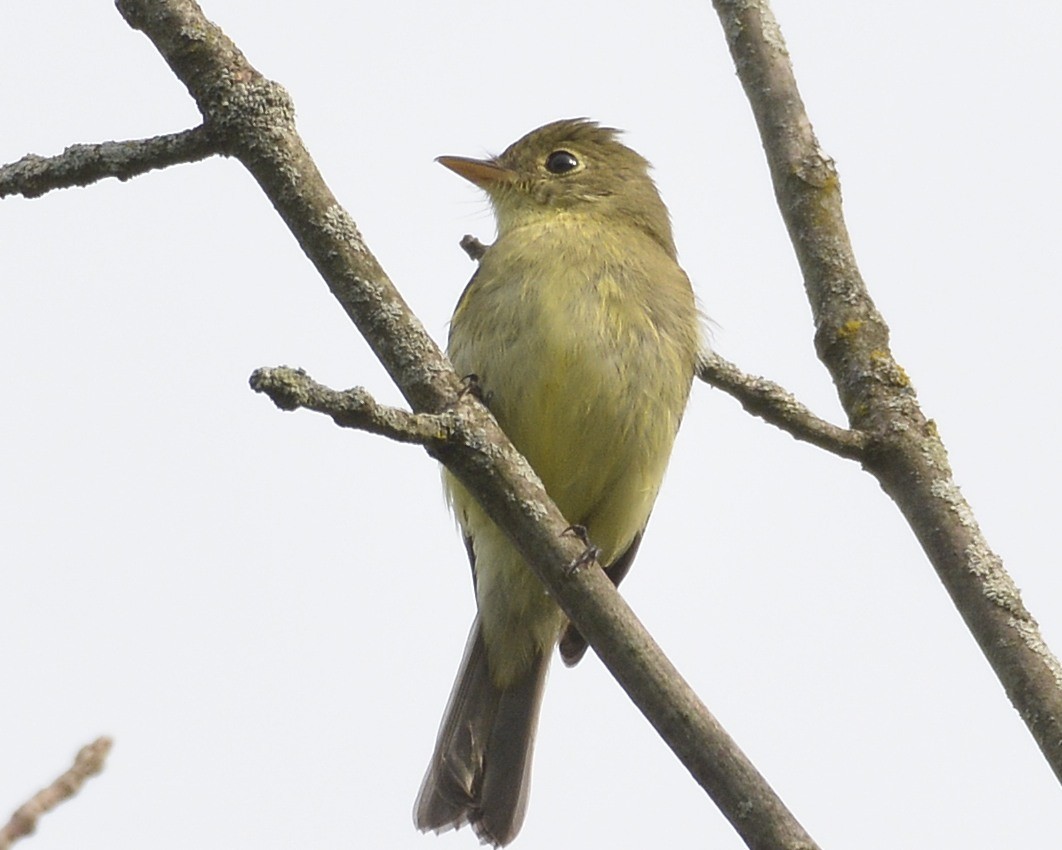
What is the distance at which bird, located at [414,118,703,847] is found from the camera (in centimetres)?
579

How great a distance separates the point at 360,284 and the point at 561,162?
378 cm

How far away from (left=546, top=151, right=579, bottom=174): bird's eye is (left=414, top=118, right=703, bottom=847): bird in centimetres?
11

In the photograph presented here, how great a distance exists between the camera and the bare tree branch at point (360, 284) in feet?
12.3

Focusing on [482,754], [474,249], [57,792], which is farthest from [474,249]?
[57,792]

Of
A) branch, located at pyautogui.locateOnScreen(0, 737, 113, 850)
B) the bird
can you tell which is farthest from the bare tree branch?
the bird

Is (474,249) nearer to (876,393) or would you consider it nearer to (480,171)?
(480,171)

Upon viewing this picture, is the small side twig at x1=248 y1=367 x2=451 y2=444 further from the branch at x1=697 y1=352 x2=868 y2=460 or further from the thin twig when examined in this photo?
the thin twig

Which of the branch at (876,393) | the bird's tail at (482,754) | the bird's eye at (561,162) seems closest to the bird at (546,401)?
the bird's tail at (482,754)

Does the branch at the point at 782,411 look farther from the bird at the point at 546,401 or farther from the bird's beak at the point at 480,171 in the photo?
the bird's beak at the point at 480,171

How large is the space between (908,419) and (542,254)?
2.09m

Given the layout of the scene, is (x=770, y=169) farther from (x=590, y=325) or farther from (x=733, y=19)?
(x=590, y=325)

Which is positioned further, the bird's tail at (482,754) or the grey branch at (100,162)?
the bird's tail at (482,754)

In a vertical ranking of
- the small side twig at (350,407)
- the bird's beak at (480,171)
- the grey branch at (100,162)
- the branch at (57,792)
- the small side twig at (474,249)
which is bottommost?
the branch at (57,792)

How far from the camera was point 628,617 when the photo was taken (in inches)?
149
